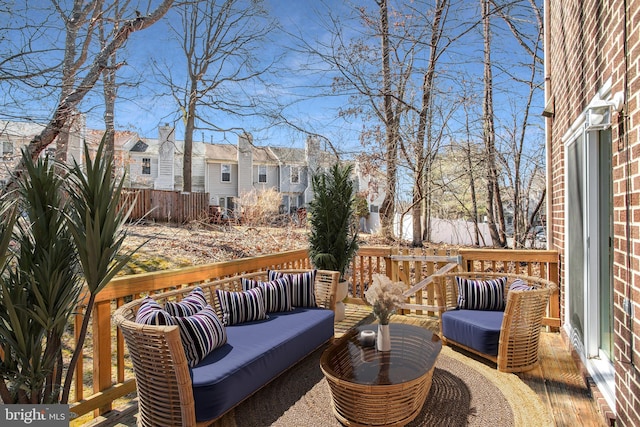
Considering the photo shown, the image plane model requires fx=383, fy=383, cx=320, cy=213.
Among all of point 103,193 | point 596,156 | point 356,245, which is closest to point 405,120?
point 356,245

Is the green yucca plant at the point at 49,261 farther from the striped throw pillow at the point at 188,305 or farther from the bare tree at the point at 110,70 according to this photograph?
the bare tree at the point at 110,70

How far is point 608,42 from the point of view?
2.42 m

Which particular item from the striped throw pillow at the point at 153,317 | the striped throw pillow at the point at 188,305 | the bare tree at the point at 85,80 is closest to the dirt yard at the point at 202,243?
the bare tree at the point at 85,80

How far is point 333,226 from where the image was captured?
520 centimetres

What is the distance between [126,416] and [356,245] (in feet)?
11.0

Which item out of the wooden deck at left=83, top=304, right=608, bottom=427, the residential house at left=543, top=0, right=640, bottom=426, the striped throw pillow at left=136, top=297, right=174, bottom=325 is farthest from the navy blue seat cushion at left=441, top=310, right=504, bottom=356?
the striped throw pillow at left=136, top=297, right=174, bottom=325

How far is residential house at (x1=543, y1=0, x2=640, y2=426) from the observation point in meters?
2.05

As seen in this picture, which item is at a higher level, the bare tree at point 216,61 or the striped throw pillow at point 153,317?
the bare tree at point 216,61

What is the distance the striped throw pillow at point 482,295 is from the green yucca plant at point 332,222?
1.66m

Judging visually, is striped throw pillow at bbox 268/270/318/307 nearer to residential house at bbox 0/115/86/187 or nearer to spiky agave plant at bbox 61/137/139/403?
spiky agave plant at bbox 61/137/139/403

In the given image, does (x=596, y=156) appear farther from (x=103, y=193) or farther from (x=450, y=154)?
(x=450, y=154)

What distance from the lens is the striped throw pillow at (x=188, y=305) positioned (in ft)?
9.11

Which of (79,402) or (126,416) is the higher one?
(79,402)

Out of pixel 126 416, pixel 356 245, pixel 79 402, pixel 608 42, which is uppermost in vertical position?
pixel 608 42
